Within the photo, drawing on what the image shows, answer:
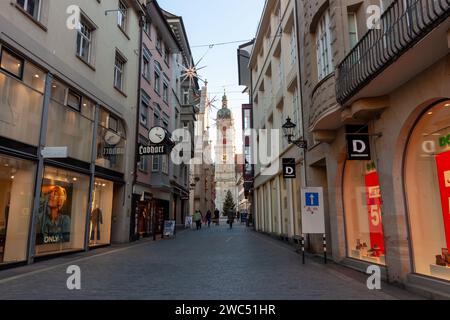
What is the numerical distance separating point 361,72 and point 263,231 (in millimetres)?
22314

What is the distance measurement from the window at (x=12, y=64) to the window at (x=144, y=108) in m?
12.1

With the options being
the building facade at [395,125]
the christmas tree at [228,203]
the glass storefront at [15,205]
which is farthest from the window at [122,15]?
the christmas tree at [228,203]

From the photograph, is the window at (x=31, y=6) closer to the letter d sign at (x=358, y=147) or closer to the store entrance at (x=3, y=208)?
the store entrance at (x=3, y=208)

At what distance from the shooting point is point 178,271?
9.66m

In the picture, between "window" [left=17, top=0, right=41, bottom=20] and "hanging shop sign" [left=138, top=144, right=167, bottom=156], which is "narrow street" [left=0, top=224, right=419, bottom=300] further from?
"hanging shop sign" [left=138, top=144, right=167, bottom=156]

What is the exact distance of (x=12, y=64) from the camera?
10547 millimetres

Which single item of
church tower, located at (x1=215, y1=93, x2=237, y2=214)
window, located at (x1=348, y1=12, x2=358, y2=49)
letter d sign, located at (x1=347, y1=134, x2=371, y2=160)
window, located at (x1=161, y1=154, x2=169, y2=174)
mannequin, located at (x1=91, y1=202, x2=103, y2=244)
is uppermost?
church tower, located at (x1=215, y1=93, x2=237, y2=214)

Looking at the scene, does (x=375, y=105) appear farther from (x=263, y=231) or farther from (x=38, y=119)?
(x=263, y=231)

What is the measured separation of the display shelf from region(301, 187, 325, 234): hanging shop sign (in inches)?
172

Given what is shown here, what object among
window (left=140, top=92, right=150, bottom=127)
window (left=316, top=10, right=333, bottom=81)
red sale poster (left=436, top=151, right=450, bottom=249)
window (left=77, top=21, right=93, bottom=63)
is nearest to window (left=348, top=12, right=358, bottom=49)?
window (left=316, top=10, right=333, bottom=81)

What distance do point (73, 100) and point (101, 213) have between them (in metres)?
5.81

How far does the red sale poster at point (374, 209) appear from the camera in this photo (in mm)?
9654

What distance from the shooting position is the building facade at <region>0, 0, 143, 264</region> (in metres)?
10.5

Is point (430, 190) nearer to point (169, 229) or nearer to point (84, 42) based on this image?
point (84, 42)
